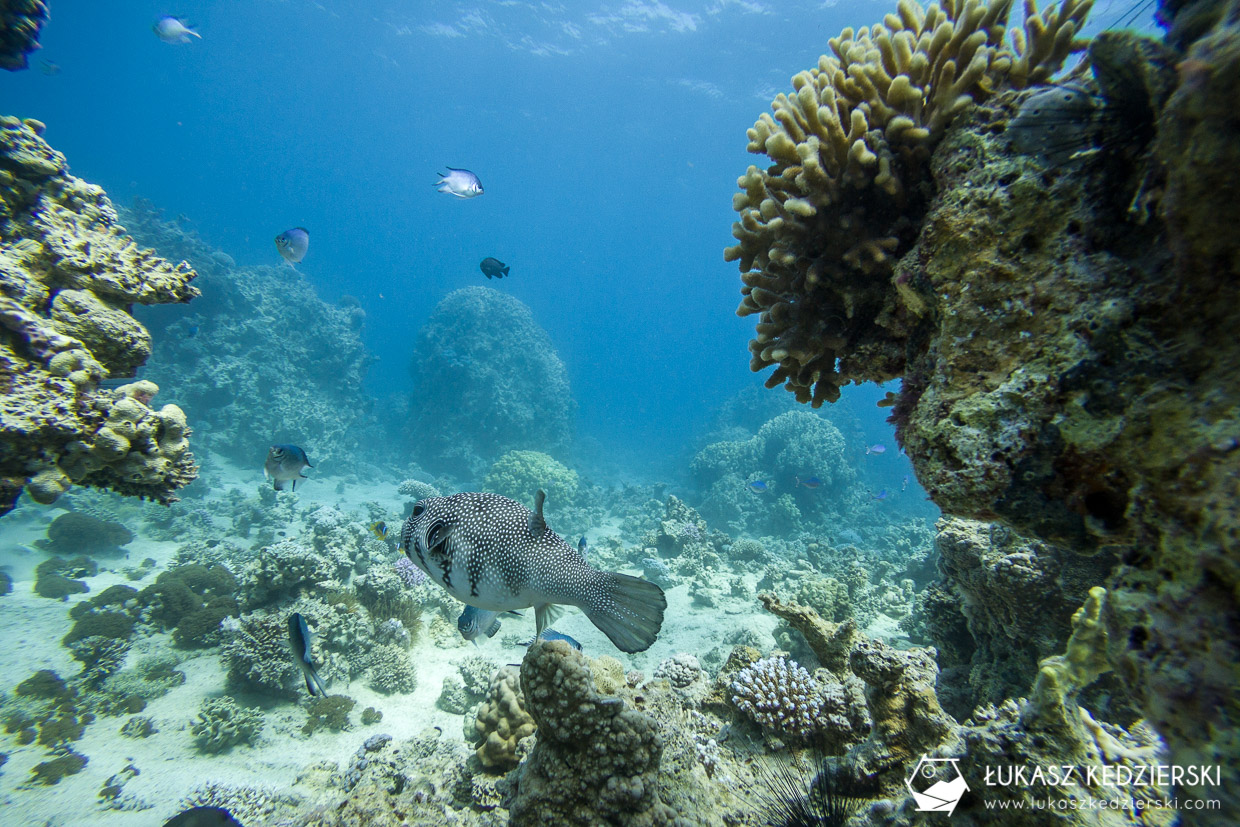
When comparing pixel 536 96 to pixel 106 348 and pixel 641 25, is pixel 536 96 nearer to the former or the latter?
pixel 641 25

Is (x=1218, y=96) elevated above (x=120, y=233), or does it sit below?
below

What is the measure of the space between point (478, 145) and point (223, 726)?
79919 millimetres

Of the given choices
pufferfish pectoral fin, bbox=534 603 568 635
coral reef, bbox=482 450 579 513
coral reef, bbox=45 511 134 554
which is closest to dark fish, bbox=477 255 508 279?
pufferfish pectoral fin, bbox=534 603 568 635

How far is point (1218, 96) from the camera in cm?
114

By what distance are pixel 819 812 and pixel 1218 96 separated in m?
3.15

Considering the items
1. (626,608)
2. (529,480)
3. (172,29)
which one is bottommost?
(626,608)

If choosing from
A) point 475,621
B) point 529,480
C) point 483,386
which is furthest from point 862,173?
point 483,386

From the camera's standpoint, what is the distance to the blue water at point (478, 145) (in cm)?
3968

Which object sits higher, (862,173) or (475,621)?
(862,173)

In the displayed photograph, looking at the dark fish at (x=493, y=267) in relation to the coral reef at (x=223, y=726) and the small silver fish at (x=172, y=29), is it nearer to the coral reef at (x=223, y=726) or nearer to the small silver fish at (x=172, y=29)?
the coral reef at (x=223, y=726)

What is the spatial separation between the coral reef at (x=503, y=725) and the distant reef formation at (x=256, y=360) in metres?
16.4

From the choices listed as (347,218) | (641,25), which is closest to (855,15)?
(641,25)

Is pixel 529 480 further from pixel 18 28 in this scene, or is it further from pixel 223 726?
pixel 18 28

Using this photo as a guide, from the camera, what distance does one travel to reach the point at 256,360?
17609 mm
